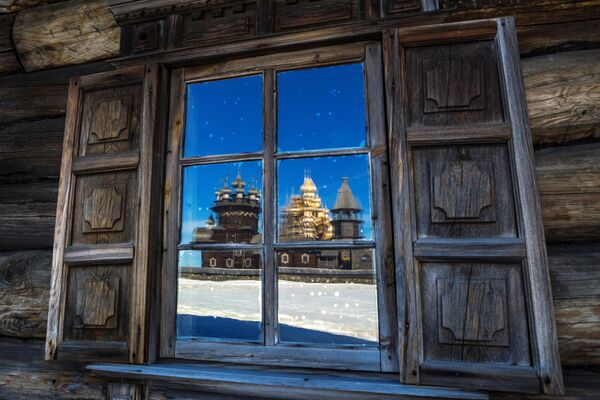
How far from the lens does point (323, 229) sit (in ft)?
4.21

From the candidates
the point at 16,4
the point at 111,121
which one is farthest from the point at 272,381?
the point at 16,4

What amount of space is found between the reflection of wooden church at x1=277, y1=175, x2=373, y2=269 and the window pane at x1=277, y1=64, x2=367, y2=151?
0.18 m

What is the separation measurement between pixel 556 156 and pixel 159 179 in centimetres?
131

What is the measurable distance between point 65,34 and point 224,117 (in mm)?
796

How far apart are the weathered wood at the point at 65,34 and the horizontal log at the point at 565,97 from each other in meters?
1.57

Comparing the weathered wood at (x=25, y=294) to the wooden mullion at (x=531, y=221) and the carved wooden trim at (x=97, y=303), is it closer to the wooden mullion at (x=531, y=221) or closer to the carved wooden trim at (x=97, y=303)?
the carved wooden trim at (x=97, y=303)

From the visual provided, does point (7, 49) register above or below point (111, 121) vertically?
above

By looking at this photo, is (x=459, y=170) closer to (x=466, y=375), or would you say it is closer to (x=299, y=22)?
(x=466, y=375)

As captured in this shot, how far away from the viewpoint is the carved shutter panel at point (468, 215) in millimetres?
979

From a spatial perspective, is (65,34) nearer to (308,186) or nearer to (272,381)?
(308,186)

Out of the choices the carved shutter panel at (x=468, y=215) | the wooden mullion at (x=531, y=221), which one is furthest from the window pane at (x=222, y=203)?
the wooden mullion at (x=531, y=221)

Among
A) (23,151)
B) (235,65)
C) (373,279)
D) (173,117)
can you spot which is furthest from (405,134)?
(23,151)

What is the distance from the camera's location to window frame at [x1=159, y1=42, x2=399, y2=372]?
1163mm

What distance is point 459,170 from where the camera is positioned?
42.9 inches
